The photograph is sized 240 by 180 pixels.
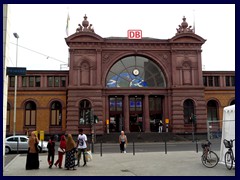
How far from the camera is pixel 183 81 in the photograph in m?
44.7

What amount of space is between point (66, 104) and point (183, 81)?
16291 millimetres

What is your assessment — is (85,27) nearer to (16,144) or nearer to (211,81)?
(211,81)

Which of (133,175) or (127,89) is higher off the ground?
(127,89)

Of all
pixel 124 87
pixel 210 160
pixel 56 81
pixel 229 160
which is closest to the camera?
pixel 229 160

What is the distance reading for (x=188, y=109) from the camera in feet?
146

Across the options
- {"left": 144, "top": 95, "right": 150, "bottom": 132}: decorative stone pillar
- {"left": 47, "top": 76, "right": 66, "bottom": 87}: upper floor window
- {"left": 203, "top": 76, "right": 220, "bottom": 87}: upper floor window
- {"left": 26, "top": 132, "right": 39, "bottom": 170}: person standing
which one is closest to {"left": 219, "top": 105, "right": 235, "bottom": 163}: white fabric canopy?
{"left": 26, "top": 132, "right": 39, "bottom": 170}: person standing

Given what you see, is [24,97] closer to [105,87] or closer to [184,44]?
[105,87]

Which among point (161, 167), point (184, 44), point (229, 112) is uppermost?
point (184, 44)

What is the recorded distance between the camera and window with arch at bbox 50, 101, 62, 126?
4462 cm

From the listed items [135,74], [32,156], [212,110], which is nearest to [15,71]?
[32,156]

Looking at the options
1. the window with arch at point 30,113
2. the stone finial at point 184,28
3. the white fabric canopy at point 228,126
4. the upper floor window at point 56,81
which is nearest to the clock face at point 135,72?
the stone finial at point 184,28

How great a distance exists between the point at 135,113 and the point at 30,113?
14.3 metres

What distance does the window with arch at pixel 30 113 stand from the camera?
4431cm

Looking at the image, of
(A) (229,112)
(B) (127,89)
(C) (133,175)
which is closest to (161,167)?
(C) (133,175)
